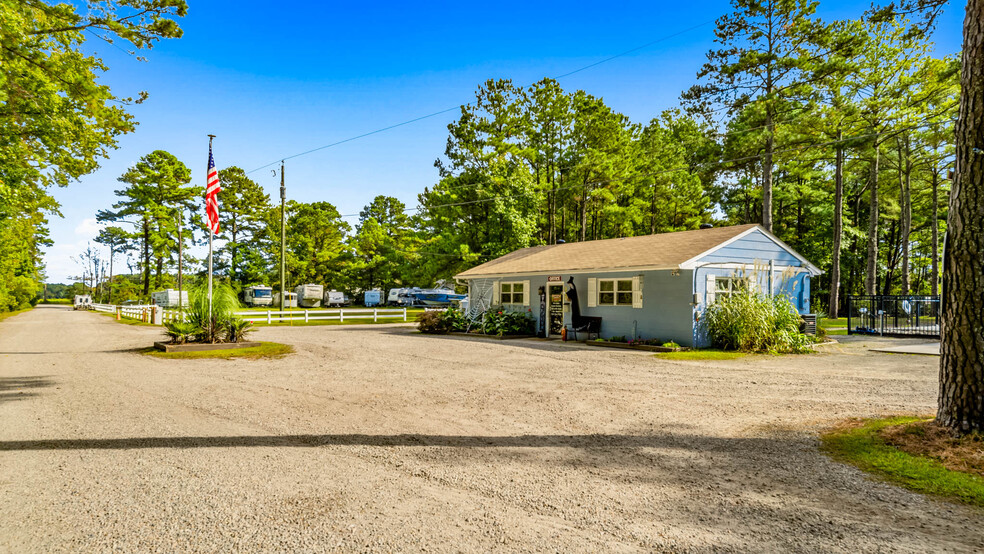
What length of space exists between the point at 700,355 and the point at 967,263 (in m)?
8.28

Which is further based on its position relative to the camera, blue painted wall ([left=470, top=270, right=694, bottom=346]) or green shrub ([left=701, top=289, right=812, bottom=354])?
blue painted wall ([left=470, top=270, right=694, bottom=346])

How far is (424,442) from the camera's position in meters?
5.23

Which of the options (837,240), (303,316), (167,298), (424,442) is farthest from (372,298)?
(424,442)

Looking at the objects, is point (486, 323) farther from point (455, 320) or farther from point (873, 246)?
point (873, 246)

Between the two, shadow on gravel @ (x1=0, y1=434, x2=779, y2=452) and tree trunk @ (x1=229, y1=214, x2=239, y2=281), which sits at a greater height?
tree trunk @ (x1=229, y1=214, x2=239, y2=281)

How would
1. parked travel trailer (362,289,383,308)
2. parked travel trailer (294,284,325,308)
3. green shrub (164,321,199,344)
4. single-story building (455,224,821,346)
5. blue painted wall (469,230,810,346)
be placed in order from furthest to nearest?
parked travel trailer (362,289,383,308)
parked travel trailer (294,284,325,308)
single-story building (455,224,821,346)
blue painted wall (469,230,810,346)
green shrub (164,321,199,344)

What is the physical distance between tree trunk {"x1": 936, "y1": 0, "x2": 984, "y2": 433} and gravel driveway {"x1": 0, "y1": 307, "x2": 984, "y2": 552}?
4.39 feet

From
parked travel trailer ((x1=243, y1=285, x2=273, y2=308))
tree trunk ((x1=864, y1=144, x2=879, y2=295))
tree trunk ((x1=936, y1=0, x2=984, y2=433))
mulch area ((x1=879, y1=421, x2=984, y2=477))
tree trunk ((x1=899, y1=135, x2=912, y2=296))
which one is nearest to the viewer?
mulch area ((x1=879, y1=421, x2=984, y2=477))

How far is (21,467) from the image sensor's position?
4438 mm

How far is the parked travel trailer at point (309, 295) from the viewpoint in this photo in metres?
40.5

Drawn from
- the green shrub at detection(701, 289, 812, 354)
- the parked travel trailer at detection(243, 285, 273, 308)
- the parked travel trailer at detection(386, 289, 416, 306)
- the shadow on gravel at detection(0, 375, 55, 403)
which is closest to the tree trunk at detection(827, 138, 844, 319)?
the green shrub at detection(701, 289, 812, 354)

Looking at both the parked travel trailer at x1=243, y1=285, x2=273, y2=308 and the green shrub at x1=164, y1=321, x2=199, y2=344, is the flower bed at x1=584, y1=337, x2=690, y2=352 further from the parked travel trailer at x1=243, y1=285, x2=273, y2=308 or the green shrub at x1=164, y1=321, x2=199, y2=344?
the parked travel trailer at x1=243, y1=285, x2=273, y2=308

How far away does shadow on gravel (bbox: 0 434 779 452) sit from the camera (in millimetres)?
5074

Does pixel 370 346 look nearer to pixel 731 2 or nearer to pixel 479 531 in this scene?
pixel 479 531
